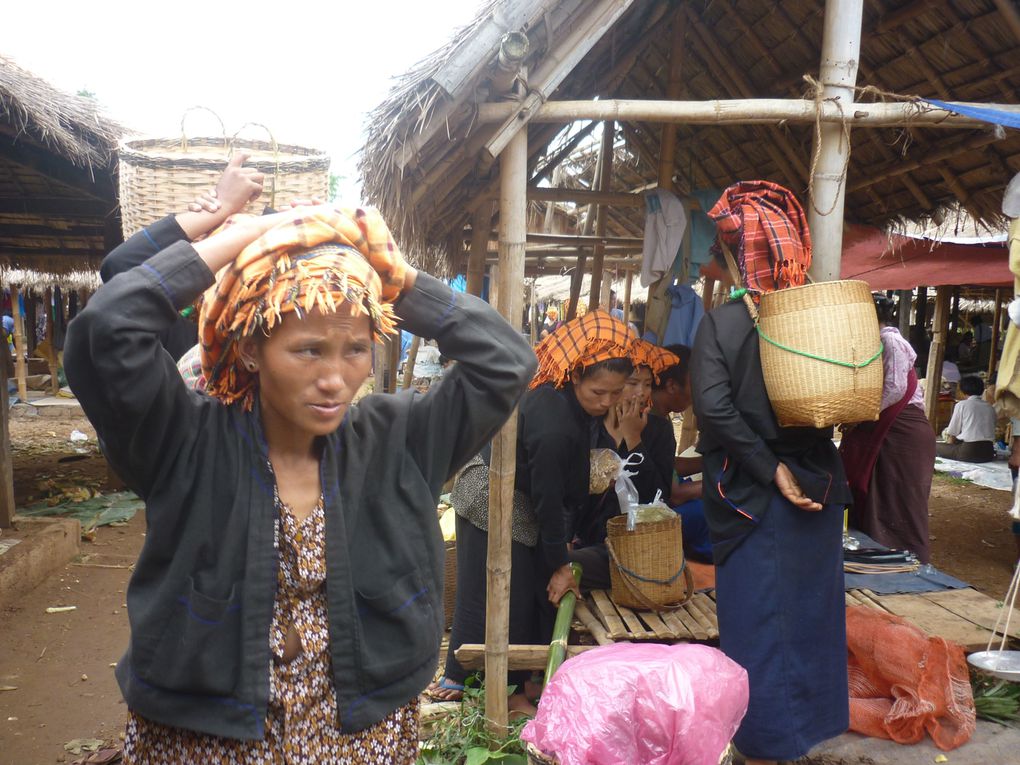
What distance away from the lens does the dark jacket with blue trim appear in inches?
115

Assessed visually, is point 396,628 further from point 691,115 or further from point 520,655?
point 691,115

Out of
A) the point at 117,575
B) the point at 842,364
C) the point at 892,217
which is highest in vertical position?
A: the point at 892,217

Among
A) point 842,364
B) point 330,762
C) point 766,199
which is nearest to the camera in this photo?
point 330,762

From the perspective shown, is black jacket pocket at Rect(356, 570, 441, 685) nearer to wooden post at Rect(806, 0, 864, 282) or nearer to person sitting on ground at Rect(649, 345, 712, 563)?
wooden post at Rect(806, 0, 864, 282)

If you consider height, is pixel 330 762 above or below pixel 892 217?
below

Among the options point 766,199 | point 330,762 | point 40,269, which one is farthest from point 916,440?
point 40,269

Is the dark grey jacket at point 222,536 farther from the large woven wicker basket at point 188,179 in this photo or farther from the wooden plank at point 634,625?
the wooden plank at point 634,625

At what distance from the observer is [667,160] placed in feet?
18.1

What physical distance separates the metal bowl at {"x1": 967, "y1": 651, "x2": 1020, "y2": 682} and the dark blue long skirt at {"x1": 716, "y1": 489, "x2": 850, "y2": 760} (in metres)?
0.62

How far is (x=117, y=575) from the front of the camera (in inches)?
246

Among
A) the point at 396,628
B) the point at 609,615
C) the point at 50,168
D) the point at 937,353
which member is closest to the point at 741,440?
the point at 609,615

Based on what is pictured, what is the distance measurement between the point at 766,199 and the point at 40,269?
13281mm

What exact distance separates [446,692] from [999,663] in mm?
2420

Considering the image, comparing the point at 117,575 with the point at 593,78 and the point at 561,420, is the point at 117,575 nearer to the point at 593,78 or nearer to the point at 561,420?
the point at 561,420
